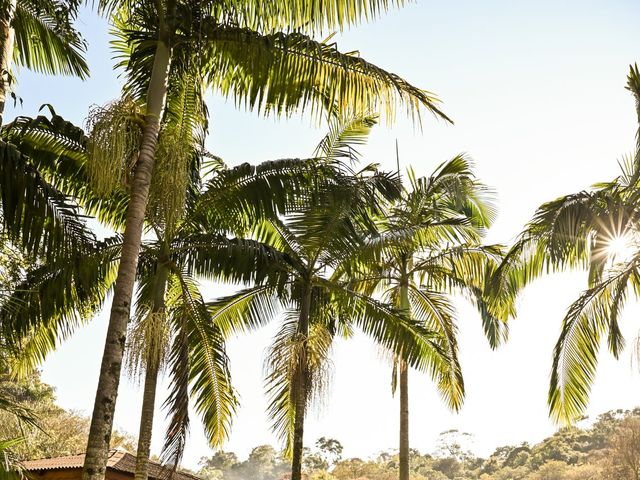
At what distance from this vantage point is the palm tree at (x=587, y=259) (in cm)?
900

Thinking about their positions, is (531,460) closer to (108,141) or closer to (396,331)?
(396,331)

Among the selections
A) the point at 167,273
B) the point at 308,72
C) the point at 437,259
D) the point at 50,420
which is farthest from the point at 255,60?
the point at 50,420

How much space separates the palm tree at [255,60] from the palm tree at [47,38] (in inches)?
24.8

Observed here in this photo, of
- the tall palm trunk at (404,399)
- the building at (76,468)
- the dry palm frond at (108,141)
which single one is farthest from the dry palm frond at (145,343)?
the building at (76,468)

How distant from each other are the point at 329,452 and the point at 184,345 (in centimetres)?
3526

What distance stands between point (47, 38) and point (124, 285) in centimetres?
524

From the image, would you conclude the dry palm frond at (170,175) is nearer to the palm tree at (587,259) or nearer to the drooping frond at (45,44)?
the drooping frond at (45,44)

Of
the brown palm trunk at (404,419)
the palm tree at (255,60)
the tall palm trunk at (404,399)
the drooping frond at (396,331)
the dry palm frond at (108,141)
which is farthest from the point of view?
the tall palm trunk at (404,399)

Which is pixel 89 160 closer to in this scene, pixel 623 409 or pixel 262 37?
pixel 262 37

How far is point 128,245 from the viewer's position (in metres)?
6.46

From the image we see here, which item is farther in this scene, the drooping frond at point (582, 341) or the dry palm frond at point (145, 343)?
the drooping frond at point (582, 341)

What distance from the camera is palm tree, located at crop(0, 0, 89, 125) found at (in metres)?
7.74

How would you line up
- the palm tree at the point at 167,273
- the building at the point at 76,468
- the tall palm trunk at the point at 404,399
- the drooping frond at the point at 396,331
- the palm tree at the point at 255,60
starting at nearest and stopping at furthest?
the palm tree at the point at 255,60, the palm tree at the point at 167,273, the drooping frond at the point at 396,331, the tall palm trunk at the point at 404,399, the building at the point at 76,468

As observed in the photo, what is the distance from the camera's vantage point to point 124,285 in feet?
20.7
